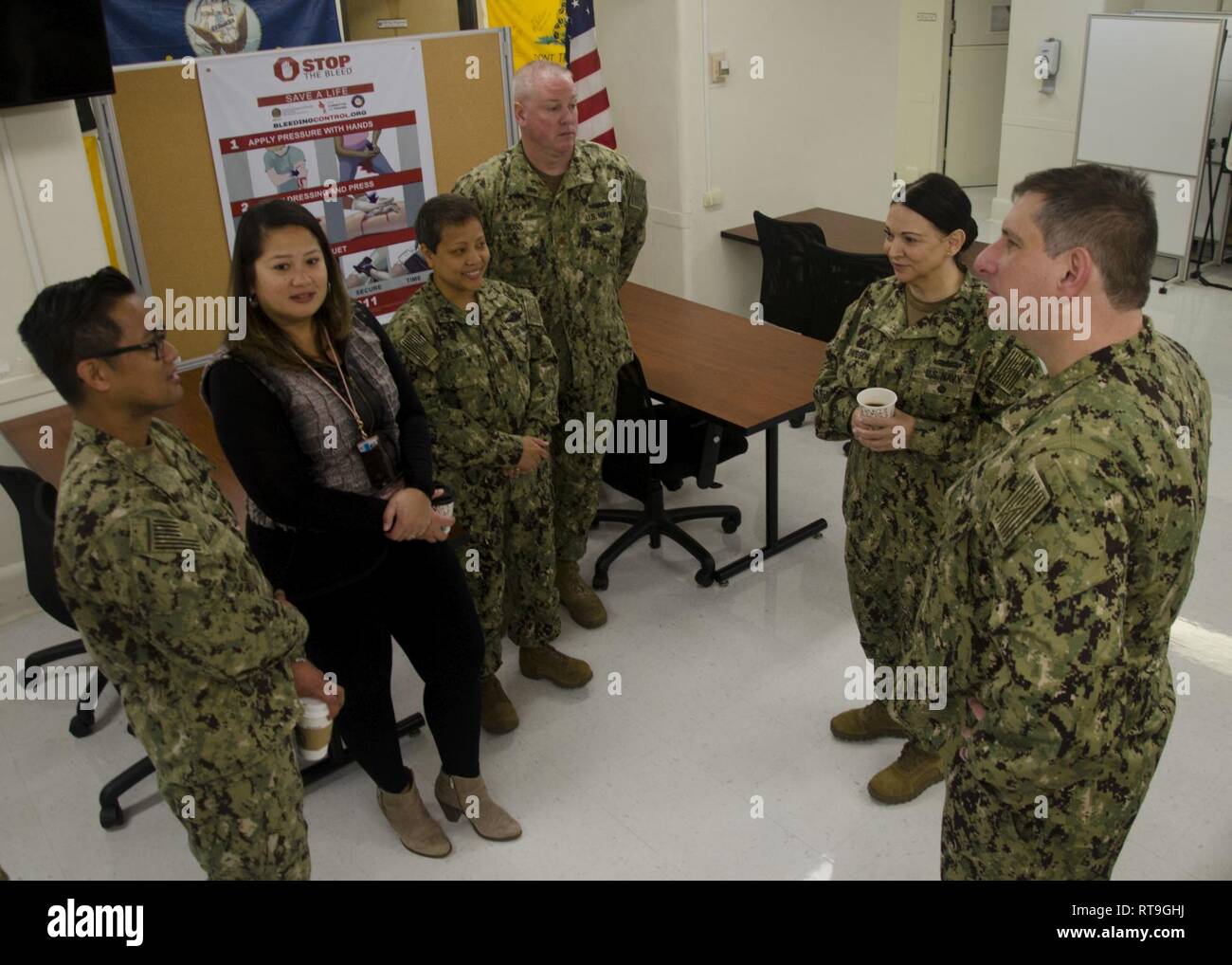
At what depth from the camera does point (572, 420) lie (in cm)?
359

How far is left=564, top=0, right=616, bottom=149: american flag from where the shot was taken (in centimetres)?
532

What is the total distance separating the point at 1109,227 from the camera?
1.52m

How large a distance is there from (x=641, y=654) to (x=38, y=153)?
269 centimetres

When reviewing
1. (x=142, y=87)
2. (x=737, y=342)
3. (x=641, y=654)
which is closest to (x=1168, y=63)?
(x=737, y=342)

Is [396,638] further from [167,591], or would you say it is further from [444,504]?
[167,591]

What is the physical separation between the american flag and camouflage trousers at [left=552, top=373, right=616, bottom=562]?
7.45ft

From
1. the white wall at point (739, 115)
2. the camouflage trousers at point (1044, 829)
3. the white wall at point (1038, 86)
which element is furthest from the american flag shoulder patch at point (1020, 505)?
the white wall at point (1038, 86)

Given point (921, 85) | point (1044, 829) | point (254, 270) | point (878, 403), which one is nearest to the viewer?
point (1044, 829)

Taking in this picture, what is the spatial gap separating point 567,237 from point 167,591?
2034 mm

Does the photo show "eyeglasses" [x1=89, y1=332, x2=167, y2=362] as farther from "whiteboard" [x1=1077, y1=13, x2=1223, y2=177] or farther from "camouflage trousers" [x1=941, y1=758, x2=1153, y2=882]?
"whiteboard" [x1=1077, y1=13, x2=1223, y2=177]

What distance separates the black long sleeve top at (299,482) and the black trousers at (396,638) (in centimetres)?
6

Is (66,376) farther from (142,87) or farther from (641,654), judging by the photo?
(142,87)

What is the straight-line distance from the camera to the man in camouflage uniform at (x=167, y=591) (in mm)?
1719

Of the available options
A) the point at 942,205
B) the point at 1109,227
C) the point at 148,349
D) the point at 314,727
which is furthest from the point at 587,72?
the point at 1109,227
